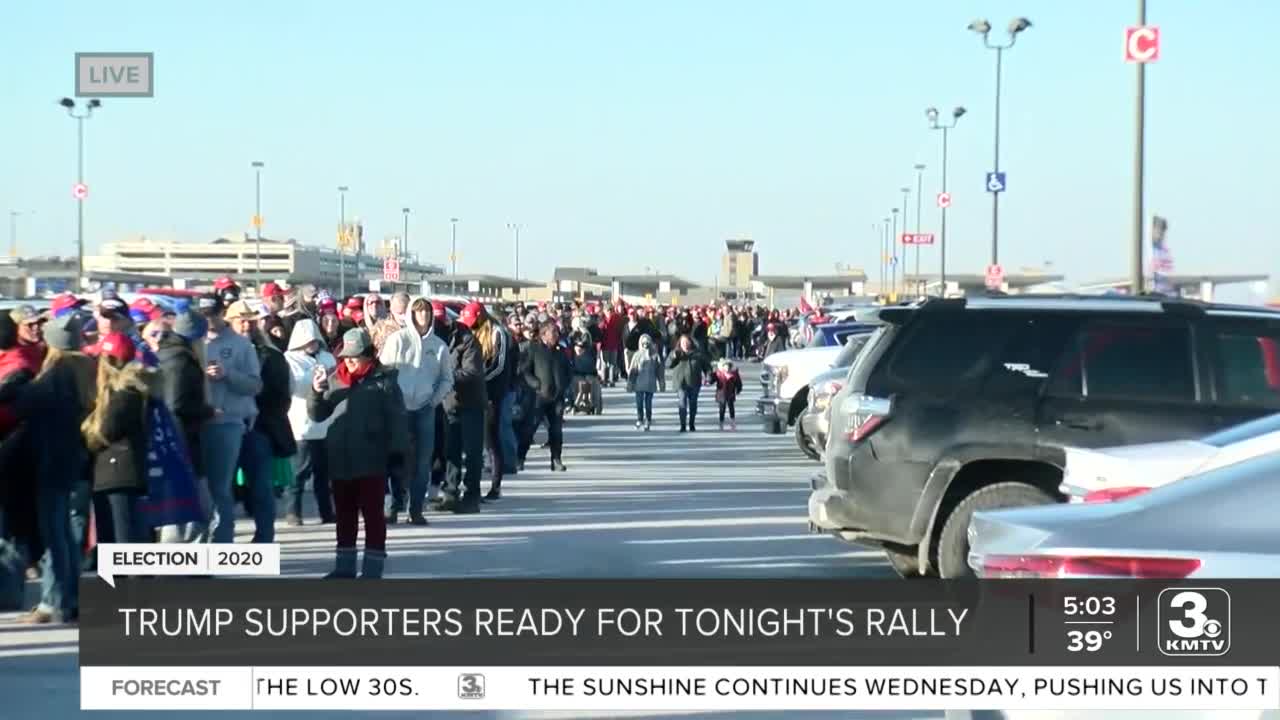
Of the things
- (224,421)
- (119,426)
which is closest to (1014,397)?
(224,421)

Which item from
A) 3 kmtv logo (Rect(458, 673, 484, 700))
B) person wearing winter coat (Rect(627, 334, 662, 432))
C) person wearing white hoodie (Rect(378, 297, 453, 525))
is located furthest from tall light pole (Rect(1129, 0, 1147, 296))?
3 kmtv logo (Rect(458, 673, 484, 700))

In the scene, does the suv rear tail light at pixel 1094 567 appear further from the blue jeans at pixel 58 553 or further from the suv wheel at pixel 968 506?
the blue jeans at pixel 58 553

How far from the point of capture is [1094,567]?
5.93 m

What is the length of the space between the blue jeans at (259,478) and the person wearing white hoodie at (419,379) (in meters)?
2.28

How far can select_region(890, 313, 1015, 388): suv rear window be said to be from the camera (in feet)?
38.4

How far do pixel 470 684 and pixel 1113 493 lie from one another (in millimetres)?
2886

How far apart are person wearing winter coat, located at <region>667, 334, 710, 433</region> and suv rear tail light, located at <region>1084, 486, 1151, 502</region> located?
2033 centimetres

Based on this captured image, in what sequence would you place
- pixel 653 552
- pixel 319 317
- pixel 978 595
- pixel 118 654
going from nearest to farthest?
pixel 978 595 → pixel 118 654 → pixel 653 552 → pixel 319 317

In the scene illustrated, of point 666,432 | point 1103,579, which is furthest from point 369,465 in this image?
point 666,432

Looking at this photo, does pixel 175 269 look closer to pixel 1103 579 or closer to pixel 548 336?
pixel 548 336

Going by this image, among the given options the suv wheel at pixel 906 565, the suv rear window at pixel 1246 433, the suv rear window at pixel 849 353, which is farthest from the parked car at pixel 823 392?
the suv rear window at pixel 1246 433

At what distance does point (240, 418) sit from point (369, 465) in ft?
4.65

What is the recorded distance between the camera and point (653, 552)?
14.2 m

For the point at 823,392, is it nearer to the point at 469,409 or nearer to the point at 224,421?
the point at 469,409
